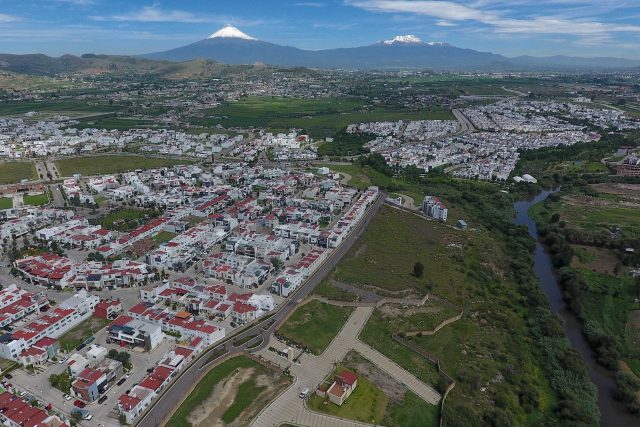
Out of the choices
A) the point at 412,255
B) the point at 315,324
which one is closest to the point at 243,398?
the point at 315,324

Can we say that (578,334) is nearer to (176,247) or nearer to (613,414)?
(613,414)

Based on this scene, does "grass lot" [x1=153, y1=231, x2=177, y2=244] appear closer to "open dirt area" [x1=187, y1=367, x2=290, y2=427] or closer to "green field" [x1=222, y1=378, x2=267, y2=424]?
"open dirt area" [x1=187, y1=367, x2=290, y2=427]

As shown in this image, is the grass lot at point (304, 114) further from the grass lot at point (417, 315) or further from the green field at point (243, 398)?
the green field at point (243, 398)

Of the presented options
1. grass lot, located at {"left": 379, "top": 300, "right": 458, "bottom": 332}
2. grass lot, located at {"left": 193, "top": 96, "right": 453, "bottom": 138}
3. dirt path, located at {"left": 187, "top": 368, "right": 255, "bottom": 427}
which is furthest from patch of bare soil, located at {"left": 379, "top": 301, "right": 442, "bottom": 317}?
grass lot, located at {"left": 193, "top": 96, "right": 453, "bottom": 138}

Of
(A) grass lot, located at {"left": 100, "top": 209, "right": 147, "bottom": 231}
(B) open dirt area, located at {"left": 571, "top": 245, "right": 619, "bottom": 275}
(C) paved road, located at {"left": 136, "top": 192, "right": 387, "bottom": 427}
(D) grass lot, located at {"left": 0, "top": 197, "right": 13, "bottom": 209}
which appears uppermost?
(D) grass lot, located at {"left": 0, "top": 197, "right": 13, "bottom": 209}

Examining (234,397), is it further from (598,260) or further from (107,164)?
(107,164)

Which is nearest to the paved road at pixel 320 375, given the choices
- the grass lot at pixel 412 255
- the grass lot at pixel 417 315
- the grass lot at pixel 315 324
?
the grass lot at pixel 315 324

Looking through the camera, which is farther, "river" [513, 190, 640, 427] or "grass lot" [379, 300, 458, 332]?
"grass lot" [379, 300, 458, 332]
